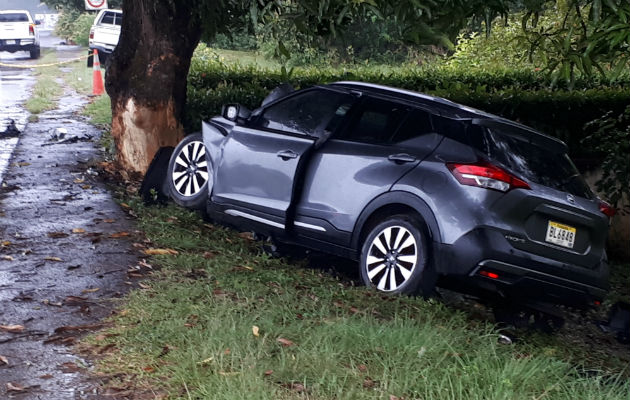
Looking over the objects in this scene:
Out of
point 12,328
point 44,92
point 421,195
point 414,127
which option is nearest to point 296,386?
point 12,328

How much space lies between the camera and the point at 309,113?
7.87 metres

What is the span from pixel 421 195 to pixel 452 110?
2.85 ft

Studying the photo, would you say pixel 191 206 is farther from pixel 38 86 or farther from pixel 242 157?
pixel 38 86

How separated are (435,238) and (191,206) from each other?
3.17m

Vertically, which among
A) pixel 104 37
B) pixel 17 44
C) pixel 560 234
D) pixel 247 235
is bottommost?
pixel 17 44

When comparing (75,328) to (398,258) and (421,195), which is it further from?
(421,195)

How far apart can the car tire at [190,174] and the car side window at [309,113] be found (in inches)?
39.2

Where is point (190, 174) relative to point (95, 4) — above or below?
below

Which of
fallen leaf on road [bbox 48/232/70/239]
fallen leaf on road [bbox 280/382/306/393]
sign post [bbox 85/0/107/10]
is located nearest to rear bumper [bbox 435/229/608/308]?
fallen leaf on road [bbox 280/382/306/393]

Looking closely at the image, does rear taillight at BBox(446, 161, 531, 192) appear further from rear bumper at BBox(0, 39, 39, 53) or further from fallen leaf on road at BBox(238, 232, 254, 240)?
rear bumper at BBox(0, 39, 39, 53)

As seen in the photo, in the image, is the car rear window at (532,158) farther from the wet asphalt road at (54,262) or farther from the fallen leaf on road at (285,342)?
the wet asphalt road at (54,262)

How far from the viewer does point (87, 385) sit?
15.8 ft

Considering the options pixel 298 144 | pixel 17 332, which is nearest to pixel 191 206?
pixel 298 144

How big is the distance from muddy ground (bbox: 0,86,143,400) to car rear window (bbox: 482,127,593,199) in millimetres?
2944
